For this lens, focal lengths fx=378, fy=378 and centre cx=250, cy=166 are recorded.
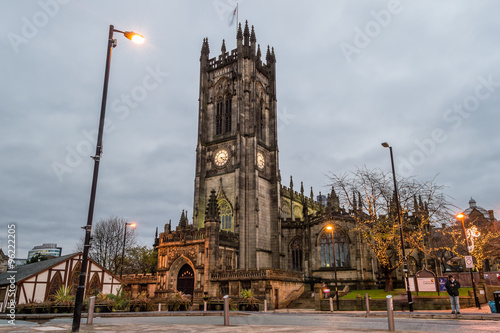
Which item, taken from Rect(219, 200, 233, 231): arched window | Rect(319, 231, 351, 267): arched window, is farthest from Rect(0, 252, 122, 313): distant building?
Rect(319, 231, 351, 267): arched window

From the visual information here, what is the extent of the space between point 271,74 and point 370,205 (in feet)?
124

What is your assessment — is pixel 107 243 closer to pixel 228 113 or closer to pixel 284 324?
pixel 228 113

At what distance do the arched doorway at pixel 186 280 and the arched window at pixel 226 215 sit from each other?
1153 cm

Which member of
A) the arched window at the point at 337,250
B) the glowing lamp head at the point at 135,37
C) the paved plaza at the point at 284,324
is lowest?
the paved plaza at the point at 284,324

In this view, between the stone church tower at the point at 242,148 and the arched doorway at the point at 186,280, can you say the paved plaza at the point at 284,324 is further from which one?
the stone church tower at the point at 242,148

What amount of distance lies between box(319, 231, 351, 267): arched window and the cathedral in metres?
0.11

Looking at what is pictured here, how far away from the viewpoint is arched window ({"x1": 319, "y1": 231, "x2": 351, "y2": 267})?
4225cm

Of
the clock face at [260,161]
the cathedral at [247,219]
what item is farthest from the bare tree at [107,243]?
the clock face at [260,161]

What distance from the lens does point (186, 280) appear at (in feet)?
124

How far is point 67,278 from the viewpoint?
1221 inches

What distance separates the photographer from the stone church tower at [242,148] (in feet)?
158

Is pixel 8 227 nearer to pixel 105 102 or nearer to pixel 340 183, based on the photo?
pixel 105 102

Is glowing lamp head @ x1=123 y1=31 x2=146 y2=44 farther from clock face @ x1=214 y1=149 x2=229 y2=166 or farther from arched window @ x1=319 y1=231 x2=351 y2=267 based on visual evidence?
clock face @ x1=214 y1=149 x2=229 y2=166

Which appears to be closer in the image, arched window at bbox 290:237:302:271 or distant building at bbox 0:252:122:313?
distant building at bbox 0:252:122:313
